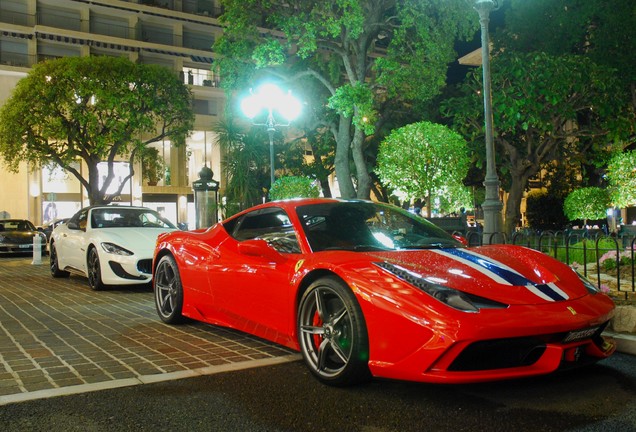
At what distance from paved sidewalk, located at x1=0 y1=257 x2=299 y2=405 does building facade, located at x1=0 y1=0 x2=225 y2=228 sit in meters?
33.9

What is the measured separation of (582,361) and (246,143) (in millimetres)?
27927

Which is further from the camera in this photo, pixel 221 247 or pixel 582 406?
pixel 221 247

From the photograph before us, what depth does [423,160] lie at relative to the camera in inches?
758

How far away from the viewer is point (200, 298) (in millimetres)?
5832

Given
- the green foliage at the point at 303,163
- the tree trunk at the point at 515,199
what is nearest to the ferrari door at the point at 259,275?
the tree trunk at the point at 515,199

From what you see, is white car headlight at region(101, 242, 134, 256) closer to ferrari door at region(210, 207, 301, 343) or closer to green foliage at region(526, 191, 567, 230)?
ferrari door at region(210, 207, 301, 343)

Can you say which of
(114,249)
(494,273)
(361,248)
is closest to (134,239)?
(114,249)

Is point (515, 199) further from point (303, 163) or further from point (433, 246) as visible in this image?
point (433, 246)

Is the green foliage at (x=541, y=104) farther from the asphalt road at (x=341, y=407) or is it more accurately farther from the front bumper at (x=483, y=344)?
the front bumper at (x=483, y=344)

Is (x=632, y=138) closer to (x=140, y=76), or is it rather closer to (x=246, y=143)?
(x=246, y=143)

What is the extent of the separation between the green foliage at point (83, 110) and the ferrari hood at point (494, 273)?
27575 millimetres

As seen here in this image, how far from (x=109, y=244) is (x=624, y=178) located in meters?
17.7

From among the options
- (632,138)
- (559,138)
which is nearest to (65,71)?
→ (559,138)

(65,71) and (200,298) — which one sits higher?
(65,71)
